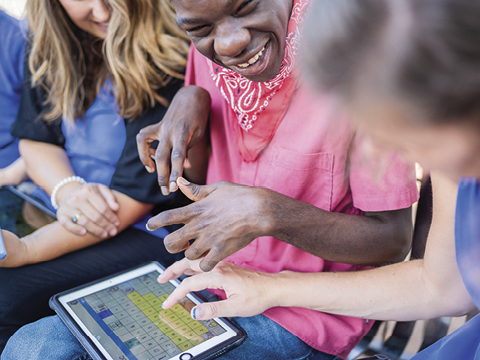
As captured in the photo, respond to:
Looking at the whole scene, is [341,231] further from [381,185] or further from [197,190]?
[197,190]

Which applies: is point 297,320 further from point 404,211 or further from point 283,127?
point 283,127

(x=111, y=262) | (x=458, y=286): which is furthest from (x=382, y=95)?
(x=111, y=262)

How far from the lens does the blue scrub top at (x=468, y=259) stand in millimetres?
706

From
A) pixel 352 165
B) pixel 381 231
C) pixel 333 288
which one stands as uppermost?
pixel 352 165

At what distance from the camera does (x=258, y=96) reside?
104 cm

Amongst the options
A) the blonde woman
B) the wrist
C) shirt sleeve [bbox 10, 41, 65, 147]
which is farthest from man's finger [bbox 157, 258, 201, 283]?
shirt sleeve [bbox 10, 41, 65, 147]

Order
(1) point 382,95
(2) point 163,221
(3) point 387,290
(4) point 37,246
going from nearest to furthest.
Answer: (1) point 382,95 < (2) point 163,221 < (3) point 387,290 < (4) point 37,246

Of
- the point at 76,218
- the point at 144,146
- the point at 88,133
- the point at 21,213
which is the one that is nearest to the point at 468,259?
the point at 144,146

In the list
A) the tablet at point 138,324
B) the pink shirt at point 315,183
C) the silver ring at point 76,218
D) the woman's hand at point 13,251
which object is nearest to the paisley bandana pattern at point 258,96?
the pink shirt at point 315,183

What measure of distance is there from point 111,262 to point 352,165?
0.83m

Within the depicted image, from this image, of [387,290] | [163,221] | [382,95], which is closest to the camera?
[382,95]

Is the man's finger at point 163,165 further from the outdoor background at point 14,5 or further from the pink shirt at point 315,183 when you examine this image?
the outdoor background at point 14,5

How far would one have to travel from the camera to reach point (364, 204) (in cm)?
98

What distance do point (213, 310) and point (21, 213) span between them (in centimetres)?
94
